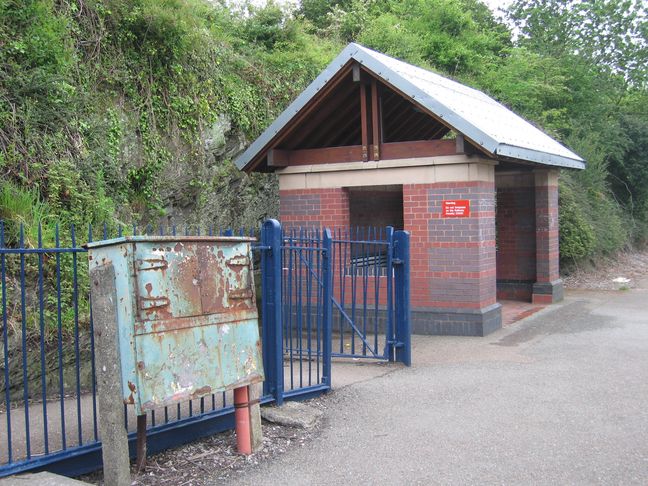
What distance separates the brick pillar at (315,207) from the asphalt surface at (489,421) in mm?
2838

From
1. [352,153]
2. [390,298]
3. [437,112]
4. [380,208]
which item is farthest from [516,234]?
[390,298]

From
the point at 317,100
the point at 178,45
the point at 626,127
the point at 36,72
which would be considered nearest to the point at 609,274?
the point at 626,127

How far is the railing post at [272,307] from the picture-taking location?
223 inches

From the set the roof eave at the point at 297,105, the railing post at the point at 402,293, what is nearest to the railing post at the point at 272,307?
the railing post at the point at 402,293

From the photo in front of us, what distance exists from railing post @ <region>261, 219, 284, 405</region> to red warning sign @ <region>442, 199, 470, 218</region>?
506 cm

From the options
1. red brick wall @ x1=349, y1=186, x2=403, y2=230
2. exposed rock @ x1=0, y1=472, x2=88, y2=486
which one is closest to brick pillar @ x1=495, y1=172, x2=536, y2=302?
red brick wall @ x1=349, y1=186, x2=403, y2=230

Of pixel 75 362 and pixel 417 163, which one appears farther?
pixel 417 163

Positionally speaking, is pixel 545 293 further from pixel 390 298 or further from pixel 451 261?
pixel 390 298

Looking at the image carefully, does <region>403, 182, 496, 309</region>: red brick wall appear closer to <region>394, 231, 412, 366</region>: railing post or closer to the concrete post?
<region>394, 231, 412, 366</region>: railing post

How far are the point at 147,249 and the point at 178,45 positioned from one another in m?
6.80

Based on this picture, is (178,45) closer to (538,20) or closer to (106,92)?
(106,92)

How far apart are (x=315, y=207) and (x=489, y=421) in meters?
6.17

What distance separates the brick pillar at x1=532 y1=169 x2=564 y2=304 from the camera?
13.3m

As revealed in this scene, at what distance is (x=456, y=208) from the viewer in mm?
10133
